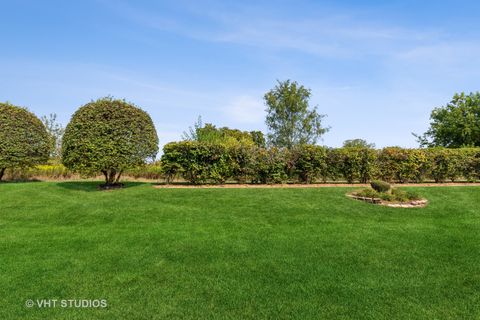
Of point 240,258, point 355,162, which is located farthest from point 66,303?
point 355,162

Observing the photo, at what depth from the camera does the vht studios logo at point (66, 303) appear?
429 cm

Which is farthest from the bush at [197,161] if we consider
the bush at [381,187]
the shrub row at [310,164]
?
the bush at [381,187]

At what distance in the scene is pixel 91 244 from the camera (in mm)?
6703

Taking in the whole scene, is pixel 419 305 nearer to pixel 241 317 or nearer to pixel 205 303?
pixel 241 317

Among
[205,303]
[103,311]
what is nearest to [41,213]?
[103,311]

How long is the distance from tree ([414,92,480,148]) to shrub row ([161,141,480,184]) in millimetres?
15362

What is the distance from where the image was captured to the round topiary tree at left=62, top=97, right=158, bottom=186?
40.0 ft

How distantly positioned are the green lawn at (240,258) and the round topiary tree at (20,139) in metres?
6.67

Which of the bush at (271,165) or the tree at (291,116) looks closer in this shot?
the bush at (271,165)

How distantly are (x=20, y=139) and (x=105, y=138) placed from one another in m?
6.93

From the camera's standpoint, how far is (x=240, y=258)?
590cm

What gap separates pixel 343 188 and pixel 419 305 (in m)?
8.45

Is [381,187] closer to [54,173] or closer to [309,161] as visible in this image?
[309,161]

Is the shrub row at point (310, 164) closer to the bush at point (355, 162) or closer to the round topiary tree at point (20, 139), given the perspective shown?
the bush at point (355, 162)
